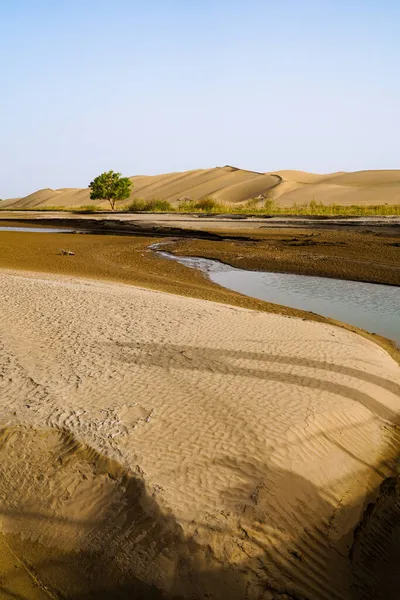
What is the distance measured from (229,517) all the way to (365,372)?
4.27 meters

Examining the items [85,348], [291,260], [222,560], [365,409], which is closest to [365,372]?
[365,409]

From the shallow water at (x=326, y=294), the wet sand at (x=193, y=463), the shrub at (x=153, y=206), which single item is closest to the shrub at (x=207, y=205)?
the shrub at (x=153, y=206)

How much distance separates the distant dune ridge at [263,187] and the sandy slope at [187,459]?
58393mm

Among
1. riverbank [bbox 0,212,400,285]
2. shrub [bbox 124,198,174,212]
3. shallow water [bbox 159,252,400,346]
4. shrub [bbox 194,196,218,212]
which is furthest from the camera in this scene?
shrub [bbox 124,198,174,212]

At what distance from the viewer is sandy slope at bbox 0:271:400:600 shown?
4332mm

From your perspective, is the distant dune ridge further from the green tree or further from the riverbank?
the riverbank

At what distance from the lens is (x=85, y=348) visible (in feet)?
28.1

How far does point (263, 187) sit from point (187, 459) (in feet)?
296

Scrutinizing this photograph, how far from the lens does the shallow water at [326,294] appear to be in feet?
43.1

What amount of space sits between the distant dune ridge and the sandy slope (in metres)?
58.4

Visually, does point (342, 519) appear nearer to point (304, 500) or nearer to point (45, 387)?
point (304, 500)

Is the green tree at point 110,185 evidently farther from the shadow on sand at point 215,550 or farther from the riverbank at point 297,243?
the shadow on sand at point 215,550

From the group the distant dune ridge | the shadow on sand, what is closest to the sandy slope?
the shadow on sand

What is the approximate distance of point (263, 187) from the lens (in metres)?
92.8
